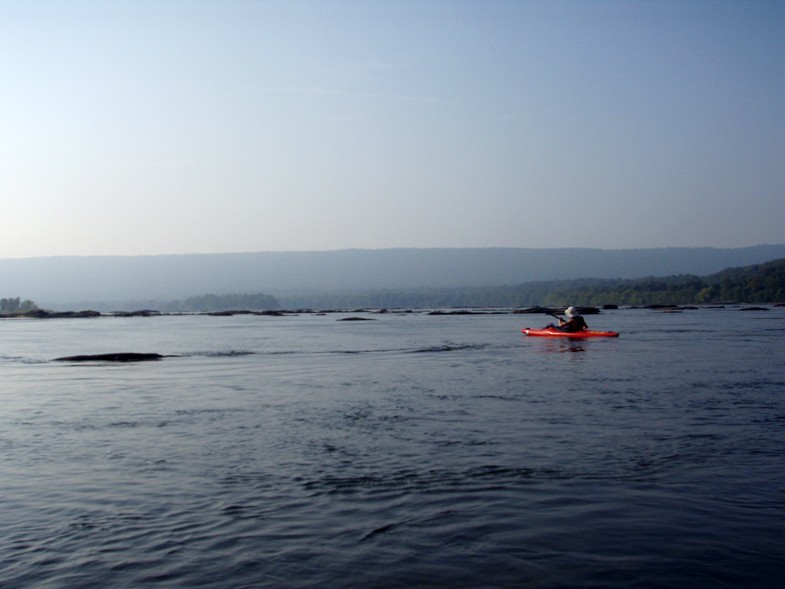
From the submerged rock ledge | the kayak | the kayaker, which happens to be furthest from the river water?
the kayaker

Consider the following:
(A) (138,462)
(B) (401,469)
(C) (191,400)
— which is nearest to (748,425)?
(B) (401,469)

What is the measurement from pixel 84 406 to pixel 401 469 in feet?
44.8

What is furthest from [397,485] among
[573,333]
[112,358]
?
[573,333]

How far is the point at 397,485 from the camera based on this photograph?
13.8 m

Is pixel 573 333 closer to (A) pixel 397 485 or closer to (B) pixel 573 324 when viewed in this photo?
(B) pixel 573 324

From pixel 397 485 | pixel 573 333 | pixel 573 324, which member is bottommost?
pixel 397 485

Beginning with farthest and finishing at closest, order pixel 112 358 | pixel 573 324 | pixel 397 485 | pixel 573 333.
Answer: pixel 573 324 → pixel 573 333 → pixel 112 358 → pixel 397 485

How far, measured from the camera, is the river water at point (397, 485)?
9883 millimetres

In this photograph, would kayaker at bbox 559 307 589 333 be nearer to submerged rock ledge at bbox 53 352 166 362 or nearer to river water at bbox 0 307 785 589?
river water at bbox 0 307 785 589

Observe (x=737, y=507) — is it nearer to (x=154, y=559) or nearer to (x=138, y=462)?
(x=154, y=559)

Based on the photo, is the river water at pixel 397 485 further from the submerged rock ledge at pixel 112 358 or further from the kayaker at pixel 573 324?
the kayaker at pixel 573 324

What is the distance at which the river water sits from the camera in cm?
988

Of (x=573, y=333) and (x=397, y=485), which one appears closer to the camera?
(x=397, y=485)

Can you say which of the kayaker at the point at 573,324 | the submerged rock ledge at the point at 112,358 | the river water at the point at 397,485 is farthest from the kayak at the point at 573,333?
the submerged rock ledge at the point at 112,358
